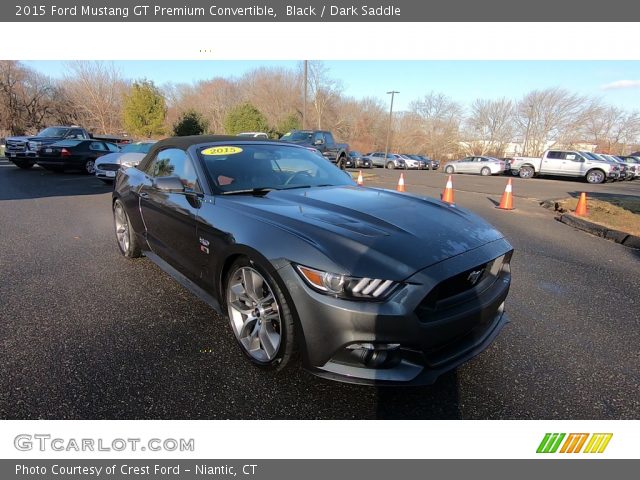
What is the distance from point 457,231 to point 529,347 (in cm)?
120

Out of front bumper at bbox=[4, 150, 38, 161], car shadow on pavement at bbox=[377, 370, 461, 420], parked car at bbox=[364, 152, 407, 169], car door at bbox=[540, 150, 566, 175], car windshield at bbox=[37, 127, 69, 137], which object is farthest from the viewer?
parked car at bbox=[364, 152, 407, 169]

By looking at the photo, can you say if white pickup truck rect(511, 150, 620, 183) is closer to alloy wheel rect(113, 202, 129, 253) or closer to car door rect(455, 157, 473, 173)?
car door rect(455, 157, 473, 173)

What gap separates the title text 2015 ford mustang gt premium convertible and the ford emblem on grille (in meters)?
0.01

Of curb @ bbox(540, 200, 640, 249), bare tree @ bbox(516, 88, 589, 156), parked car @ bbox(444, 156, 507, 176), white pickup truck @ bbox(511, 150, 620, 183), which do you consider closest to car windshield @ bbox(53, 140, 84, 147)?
curb @ bbox(540, 200, 640, 249)

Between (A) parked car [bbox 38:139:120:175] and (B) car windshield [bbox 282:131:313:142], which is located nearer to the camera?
(A) parked car [bbox 38:139:120:175]

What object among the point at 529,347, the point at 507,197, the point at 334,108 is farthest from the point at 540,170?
the point at 334,108

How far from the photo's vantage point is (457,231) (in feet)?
7.89

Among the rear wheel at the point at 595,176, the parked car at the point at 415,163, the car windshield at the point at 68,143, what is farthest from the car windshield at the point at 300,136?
the parked car at the point at 415,163

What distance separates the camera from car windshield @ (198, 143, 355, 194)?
9.88 feet

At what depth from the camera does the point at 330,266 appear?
1926mm

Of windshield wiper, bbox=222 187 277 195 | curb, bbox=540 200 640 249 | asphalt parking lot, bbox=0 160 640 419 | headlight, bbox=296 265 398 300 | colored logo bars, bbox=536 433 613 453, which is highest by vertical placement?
windshield wiper, bbox=222 187 277 195

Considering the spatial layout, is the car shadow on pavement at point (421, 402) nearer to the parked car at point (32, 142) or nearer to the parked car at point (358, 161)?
the parked car at point (32, 142)

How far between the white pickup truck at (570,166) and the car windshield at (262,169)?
22.6 m

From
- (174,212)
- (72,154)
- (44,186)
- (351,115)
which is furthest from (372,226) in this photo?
(351,115)
